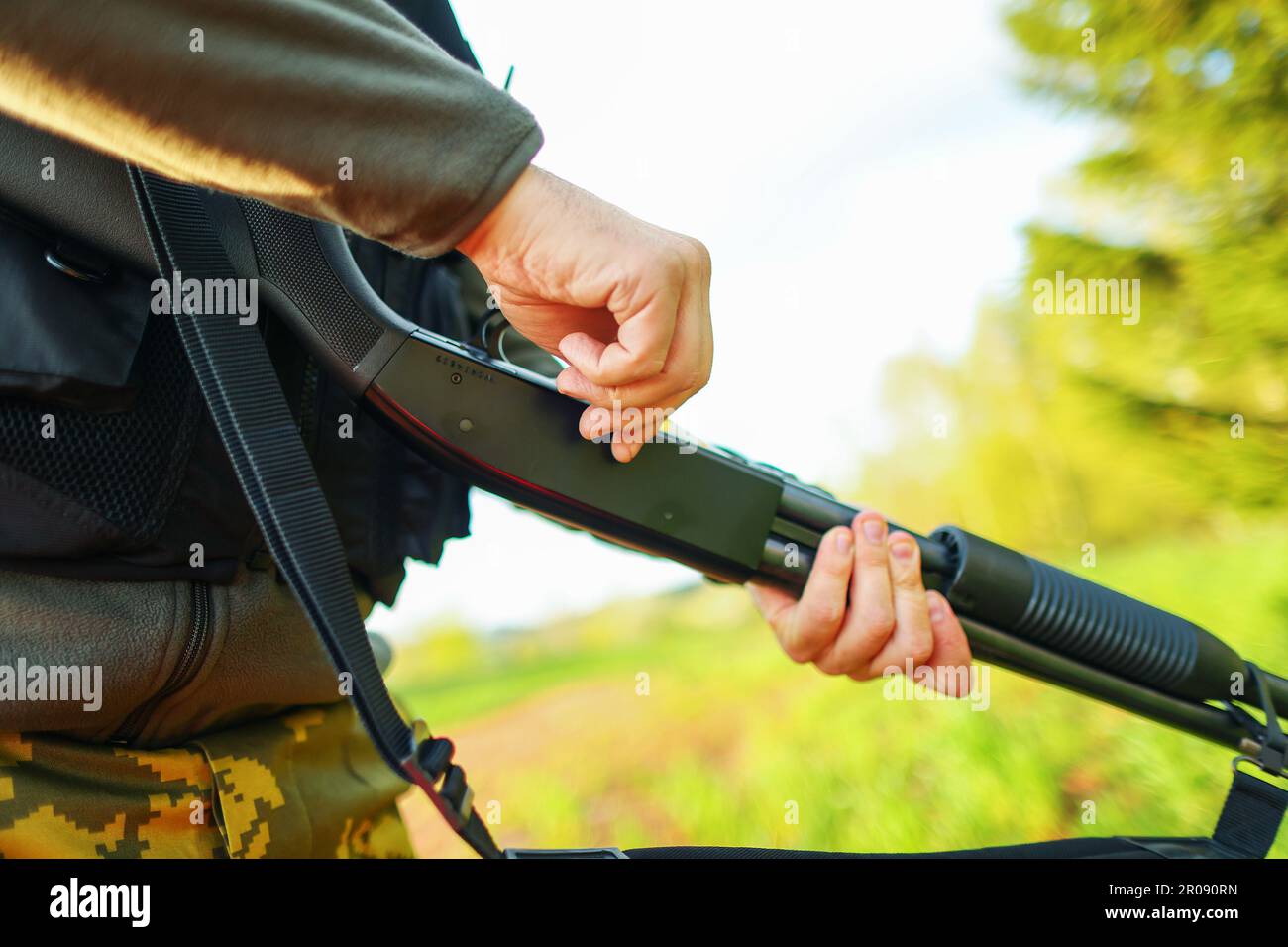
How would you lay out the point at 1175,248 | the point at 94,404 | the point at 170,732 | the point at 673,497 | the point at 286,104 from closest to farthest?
1. the point at 286,104
2. the point at 94,404
3. the point at 170,732
4. the point at 673,497
5. the point at 1175,248

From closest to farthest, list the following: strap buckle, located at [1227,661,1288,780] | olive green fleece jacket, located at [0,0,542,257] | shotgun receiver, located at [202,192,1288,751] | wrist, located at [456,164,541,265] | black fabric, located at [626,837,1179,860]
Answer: olive green fleece jacket, located at [0,0,542,257], wrist, located at [456,164,541,265], black fabric, located at [626,837,1179,860], shotgun receiver, located at [202,192,1288,751], strap buckle, located at [1227,661,1288,780]

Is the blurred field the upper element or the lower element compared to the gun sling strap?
lower

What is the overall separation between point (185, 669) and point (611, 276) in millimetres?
707

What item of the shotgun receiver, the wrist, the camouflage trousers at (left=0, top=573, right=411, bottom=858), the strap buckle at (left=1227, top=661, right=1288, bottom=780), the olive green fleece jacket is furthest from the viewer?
the strap buckle at (left=1227, top=661, right=1288, bottom=780)

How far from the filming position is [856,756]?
352 cm

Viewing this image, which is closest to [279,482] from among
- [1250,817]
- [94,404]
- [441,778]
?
[94,404]

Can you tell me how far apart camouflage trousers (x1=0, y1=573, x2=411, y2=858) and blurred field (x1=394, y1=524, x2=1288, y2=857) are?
0.39 metres

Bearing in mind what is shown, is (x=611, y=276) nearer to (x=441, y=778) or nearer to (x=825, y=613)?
(x=441, y=778)

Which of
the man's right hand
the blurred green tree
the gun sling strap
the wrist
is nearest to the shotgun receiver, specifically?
the gun sling strap

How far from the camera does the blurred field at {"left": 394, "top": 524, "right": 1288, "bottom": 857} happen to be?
99.2 inches

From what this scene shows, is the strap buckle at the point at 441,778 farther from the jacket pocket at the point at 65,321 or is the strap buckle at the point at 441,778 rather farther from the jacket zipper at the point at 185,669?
the jacket pocket at the point at 65,321

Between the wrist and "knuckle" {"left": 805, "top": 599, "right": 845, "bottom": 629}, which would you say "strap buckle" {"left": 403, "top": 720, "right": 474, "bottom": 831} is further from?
"knuckle" {"left": 805, "top": 599, "right": 845, "bottom": 629}
